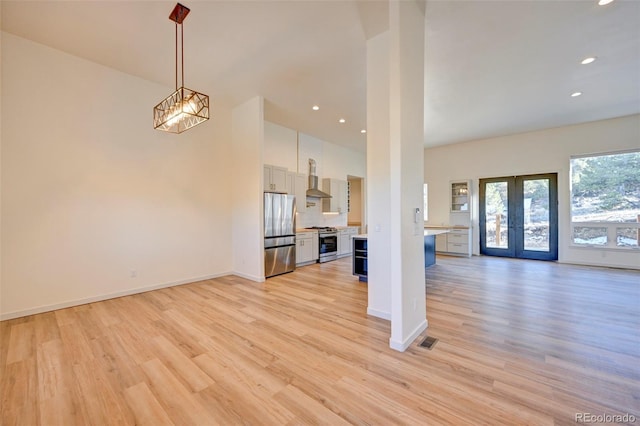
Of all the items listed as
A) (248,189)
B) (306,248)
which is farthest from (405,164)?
(306,248)

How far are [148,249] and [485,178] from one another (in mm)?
8840

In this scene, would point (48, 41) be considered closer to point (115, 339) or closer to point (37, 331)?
point (37, 331)

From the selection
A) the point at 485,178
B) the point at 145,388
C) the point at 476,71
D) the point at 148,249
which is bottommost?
the point at 145,388

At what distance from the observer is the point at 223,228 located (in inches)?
215

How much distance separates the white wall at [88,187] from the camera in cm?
331

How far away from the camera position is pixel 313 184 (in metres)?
7.29

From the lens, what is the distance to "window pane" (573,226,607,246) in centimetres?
611

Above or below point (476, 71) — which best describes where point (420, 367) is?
below

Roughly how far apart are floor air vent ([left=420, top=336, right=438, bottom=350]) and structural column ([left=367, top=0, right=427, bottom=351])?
0.37ft

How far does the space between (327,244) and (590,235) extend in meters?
6.49

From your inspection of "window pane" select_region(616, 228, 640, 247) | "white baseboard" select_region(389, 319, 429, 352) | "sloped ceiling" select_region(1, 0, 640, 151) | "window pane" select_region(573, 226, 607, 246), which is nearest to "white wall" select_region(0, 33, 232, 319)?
"sloped ceiling" select_region(1, 0, 640, 151)

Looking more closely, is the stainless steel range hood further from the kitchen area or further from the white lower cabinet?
the white lower cabinet

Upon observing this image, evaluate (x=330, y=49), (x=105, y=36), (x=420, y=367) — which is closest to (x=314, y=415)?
(x=420, y=367)

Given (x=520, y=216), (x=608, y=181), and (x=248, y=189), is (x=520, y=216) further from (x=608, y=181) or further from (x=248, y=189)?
(x=248, y=189)
